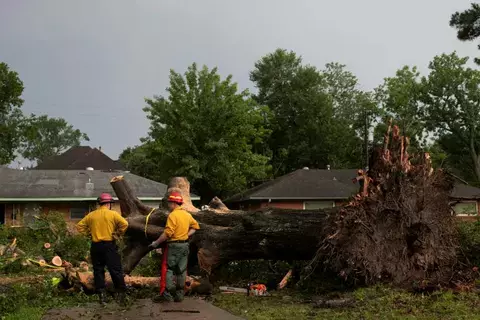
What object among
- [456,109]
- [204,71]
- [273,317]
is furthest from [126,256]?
[456,109]

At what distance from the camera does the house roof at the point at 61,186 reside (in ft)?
88.1

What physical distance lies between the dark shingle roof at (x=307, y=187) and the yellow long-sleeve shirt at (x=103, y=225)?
22878 millimetres

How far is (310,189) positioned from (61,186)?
45.7 ft

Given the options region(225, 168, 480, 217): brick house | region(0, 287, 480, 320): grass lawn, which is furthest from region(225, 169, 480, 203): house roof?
region(0, 287, 480, 320): grass lawn

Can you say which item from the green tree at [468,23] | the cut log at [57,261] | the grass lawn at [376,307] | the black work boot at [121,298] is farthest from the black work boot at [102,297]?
the green tree at [468,23]

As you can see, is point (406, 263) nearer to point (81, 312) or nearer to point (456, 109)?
point (81, 312)

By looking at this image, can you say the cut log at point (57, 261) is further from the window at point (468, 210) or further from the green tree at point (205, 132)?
the green tree at point (205, 132)

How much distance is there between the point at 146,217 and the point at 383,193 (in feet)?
15.5

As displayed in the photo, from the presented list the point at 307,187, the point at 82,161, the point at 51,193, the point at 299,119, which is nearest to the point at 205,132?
the point at 307,187

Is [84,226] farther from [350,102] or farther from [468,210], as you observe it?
[350,102]

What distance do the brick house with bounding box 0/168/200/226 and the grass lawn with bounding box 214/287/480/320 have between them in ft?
65.6

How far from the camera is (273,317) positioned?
7.05 metres

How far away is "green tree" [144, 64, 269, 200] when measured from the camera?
1405 inches

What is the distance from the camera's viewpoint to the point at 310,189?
107 ft
